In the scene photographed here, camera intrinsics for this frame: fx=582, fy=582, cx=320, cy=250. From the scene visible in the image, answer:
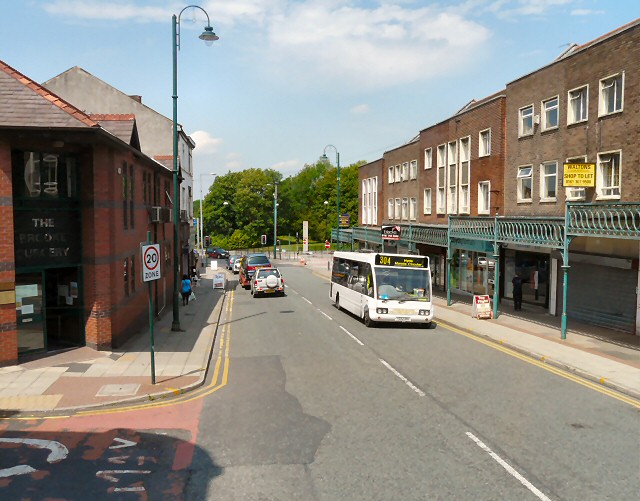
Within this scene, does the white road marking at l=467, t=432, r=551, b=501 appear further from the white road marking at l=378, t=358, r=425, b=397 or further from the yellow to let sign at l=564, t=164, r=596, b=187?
the yellow to let sign at l=564, t=164, r=596, b=187

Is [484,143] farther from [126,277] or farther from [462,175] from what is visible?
[126,277]

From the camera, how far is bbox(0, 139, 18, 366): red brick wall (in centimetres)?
1434

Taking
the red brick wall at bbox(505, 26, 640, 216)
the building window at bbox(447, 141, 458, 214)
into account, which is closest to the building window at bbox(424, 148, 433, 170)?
the building window at bbox(447, 141, 458, 214)

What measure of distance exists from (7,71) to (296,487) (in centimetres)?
1367

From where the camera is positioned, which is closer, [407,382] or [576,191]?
[407,382]

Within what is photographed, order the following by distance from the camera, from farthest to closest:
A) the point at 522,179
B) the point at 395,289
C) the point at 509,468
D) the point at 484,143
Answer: the point at 484,143, the point at 522,179, the point at 395,289, the point at 509,468

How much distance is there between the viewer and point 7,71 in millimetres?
15500

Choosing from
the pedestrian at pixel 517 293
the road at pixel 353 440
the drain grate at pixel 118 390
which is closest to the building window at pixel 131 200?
the road at pixel 353 440

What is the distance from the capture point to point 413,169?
4097cm

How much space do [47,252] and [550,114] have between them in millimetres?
19654

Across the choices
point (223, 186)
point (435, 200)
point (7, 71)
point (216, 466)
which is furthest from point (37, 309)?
point (223, 186)

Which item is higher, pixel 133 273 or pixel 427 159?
pixel 427 159

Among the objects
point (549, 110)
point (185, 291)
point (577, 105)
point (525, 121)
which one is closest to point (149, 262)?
point (185, 291)

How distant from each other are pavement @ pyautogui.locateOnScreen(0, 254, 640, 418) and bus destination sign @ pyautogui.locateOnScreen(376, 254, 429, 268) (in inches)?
112
